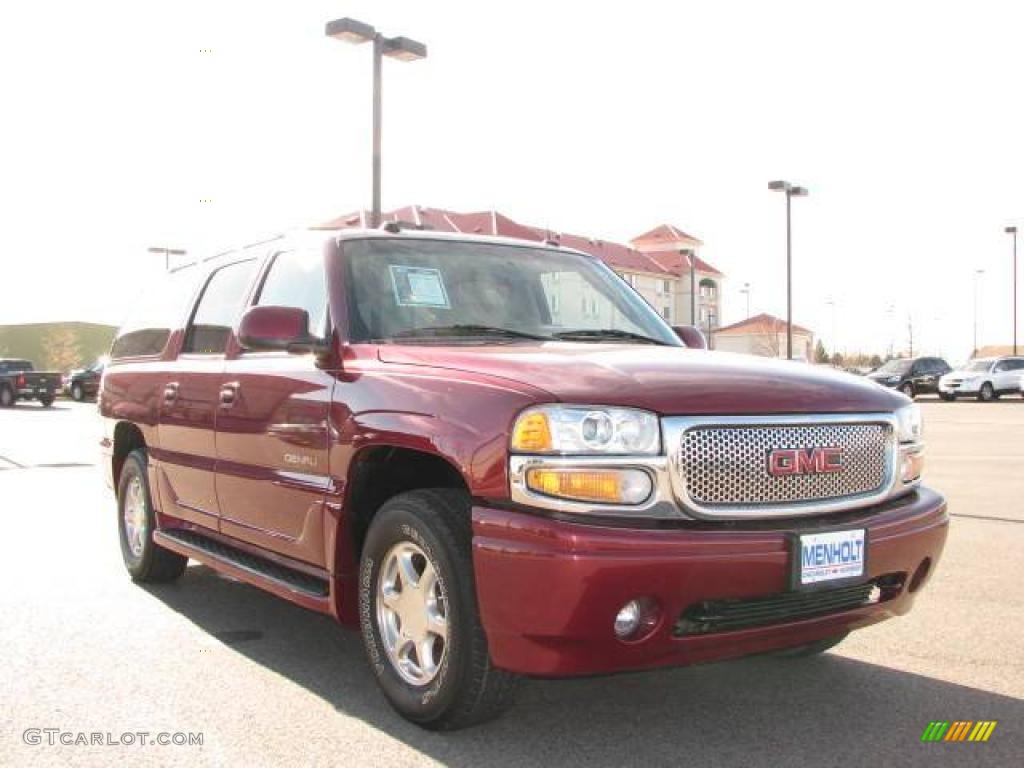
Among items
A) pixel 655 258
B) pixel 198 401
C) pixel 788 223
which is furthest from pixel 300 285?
pixel 655 258

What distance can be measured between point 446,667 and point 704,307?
119m

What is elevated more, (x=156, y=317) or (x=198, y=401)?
(x=156, y=317)

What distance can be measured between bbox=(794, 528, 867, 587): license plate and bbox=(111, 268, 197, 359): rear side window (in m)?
3.93

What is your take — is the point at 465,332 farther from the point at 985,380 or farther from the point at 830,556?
the point at 985,380

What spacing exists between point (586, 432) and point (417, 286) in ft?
5.14

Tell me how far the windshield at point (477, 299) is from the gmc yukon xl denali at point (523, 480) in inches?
0.5

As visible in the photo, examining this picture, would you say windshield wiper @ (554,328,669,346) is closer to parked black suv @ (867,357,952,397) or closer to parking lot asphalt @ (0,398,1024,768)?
parking lot asphalt @ (0,398,1024,768)

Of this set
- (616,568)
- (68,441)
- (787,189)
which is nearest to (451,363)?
(616,568)

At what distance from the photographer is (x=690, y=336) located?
5422mm

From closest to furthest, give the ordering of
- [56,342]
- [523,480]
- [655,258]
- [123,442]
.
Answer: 1. [523,480]
2. [123,442]
3. [56,342]
4. [655,258]

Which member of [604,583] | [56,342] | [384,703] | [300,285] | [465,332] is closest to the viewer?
[604,583]

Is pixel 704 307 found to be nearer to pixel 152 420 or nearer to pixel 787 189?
pixel 787 189

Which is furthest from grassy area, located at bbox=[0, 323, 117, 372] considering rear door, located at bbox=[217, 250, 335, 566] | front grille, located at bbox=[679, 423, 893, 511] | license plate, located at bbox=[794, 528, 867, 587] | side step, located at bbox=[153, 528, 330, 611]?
license plate, located at bbox=[794, 528, 867, 587]

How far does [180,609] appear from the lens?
18.3 feet
